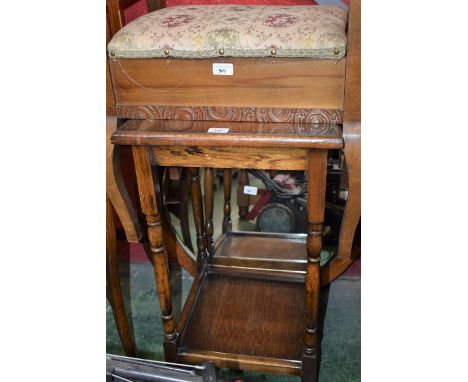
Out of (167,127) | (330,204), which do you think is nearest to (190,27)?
(167,127)

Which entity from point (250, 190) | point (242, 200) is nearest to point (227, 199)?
point (250, 190)

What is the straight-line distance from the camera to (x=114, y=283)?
132 cm

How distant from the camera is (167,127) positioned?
39.8 inches

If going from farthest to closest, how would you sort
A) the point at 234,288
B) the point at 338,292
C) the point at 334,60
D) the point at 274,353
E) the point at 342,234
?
the point at 338,292 → the point at 234,288 → the point at 274,353 → the point at 342,234 → the point at 334,60

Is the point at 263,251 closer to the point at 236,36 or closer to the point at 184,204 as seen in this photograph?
the point at 184,204

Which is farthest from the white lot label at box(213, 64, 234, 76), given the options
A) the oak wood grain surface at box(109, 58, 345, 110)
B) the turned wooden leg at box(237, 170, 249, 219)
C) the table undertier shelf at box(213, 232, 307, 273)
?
the turned wooden leg at box(237, 170, 249, 219)

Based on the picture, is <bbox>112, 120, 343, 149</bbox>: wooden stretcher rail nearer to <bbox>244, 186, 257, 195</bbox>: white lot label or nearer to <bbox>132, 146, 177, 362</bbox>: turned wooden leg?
<bbox>132, 146, 177, 362</bbox>: turned wooden leg

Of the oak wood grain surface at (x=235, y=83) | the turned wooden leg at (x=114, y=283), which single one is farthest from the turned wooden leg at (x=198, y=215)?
the oak wood grain surface at (x=235, y=83)

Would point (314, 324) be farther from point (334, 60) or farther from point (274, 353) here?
point (334, 60)

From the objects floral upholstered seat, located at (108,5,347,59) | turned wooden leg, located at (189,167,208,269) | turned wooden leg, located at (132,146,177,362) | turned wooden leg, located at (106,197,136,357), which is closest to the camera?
floral upholstered seat, located at (108,5,347,59)

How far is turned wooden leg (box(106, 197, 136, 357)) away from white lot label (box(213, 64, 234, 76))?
0.42 m

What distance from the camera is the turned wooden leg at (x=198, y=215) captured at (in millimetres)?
1568

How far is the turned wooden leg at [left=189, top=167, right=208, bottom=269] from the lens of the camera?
1568mm
